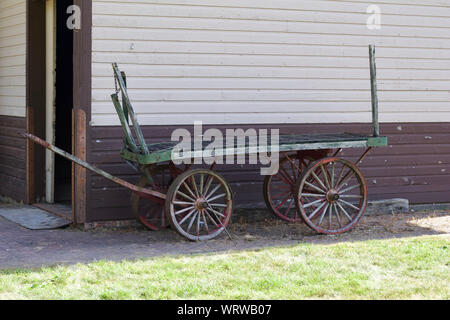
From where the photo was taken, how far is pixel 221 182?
8188 millimetres

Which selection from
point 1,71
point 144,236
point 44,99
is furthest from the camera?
point 1,71

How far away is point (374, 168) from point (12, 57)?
18.4ft

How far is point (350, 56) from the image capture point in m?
9.84

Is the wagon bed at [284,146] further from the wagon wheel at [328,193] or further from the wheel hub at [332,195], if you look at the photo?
the wheel hub at [332,195]

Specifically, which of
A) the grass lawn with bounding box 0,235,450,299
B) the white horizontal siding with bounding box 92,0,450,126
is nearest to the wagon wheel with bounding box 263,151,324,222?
the white horizontal siding with bounding box 92,0,450,126

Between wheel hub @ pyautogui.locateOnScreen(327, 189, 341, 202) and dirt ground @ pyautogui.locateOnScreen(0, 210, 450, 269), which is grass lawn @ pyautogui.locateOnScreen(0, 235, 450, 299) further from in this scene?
wheel hub @ pyautogui.locateOnScreen(327, 189, 341, 202)

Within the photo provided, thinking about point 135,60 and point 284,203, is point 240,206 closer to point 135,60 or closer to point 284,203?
point 284,203

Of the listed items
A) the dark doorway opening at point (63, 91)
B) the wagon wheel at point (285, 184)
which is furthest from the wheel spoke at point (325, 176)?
the dark doorway opening at point (63, 91)

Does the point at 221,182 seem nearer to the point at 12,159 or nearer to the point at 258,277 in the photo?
the point at 258,277

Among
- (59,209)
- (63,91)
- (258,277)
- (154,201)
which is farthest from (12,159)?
(258,277)

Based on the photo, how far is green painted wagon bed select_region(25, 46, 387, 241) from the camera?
791 centimetres

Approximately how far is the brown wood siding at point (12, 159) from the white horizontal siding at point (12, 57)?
0.55 ft
